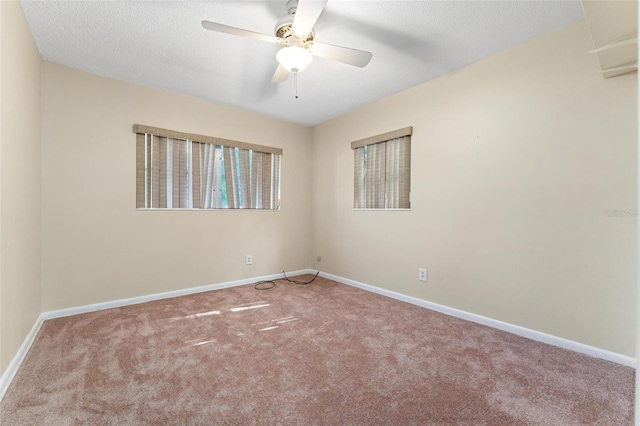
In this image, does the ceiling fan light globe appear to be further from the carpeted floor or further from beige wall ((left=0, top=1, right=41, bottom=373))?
the carpeted floor

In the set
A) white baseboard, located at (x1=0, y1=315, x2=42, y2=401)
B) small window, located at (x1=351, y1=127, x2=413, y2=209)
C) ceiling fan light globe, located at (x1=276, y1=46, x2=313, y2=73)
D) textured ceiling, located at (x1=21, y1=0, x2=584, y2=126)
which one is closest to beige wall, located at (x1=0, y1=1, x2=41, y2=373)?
white baseboard, located at (x1=0, y1=315, x2=42, y2=401)

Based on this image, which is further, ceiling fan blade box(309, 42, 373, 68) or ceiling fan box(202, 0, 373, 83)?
ceiling fan blade box(309, 42, 373, 68)

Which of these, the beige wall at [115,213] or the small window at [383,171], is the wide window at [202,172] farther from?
the small window at [383,171]

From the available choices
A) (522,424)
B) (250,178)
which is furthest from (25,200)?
(522,424)

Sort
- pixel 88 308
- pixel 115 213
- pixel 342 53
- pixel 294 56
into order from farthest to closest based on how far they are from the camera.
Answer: pixel 115 213
pixel 88 308
pixel 342 53
pixel 294 56

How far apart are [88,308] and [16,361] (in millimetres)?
1032

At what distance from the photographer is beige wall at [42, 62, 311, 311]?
257 cm

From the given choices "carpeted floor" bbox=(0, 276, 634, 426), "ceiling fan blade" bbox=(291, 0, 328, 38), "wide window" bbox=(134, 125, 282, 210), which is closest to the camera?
"carpeted floor" bbox=(0, 276, 634, 426)

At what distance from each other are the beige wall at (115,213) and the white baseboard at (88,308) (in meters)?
0.06

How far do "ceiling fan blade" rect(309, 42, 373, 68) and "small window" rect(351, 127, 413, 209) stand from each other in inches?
51.2

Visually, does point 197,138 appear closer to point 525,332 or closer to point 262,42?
point 262,42

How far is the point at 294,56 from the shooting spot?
1.81 meters

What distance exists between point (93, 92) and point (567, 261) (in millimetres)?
4340

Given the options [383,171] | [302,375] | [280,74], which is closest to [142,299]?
[302,375]
